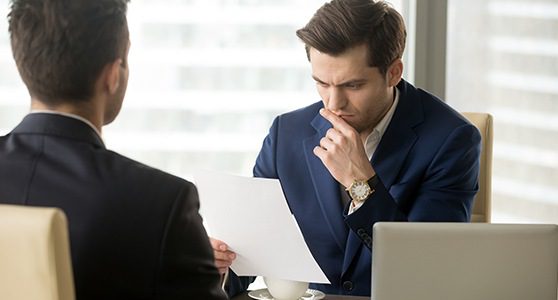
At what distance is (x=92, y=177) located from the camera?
1.62 meters

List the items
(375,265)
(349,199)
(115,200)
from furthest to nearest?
(349,199) → (375,265) → (115,200)

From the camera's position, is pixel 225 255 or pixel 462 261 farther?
pixel 225 255

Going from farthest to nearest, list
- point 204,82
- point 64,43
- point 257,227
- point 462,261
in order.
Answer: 1. point 204,82
2. point 257,227
3. point 462,261
4. point 64,43

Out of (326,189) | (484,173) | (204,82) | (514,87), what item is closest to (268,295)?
(326,189)

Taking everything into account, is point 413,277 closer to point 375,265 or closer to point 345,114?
point 375,265

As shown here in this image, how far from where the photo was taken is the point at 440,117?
280 centimetres

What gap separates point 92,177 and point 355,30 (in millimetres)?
1217

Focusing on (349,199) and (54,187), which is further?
(349,199)

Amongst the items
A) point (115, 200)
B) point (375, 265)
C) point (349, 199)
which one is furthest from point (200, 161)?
point (115, 200)

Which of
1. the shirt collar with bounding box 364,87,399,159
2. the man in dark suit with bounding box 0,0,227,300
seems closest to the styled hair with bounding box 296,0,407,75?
the shirt collar with bounding box 364,87,399,159

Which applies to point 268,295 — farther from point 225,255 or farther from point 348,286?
point 348,286

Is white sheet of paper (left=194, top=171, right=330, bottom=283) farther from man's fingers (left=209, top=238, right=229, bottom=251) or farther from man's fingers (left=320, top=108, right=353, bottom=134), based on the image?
man's fingers (left=320, top=108, right=353, bottom=134)

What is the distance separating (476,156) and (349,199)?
1.23 feet

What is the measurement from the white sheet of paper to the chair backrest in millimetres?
1081
